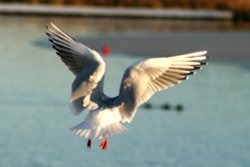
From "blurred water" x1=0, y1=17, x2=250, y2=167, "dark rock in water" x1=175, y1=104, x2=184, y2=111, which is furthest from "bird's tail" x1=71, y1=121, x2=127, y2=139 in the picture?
"dark rock in water" x1=175, y1=104, x2=184, y2=111

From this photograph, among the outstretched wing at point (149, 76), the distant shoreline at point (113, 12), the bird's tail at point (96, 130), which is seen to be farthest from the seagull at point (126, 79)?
the distant shoreline at point (113, 12)

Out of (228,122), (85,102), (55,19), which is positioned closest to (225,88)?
(228,122)

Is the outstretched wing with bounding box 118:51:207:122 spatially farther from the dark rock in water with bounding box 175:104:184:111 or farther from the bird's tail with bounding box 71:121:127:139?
the dark rock in water with bounding box 175:104:184:111

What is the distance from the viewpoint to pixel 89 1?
181 feet

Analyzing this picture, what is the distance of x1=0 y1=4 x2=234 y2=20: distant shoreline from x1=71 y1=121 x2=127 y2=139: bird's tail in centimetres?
3822

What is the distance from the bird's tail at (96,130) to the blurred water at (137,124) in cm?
434

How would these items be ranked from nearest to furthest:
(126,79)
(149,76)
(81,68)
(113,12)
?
(126,79) → (149,76) → (81,68) → (113,12)

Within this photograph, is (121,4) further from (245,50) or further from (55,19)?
(245,50)

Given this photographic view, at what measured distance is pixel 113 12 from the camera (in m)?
52.3

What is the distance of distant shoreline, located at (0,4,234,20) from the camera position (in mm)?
49969

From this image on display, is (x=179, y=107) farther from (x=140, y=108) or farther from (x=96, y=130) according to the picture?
(x=96, y=130)

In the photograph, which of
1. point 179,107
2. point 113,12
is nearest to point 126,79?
point 179,107

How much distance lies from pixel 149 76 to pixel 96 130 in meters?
1.25

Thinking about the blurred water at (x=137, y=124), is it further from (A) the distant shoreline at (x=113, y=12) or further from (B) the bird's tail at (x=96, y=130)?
(A) the distant shoreline at (x=113, y=12)
